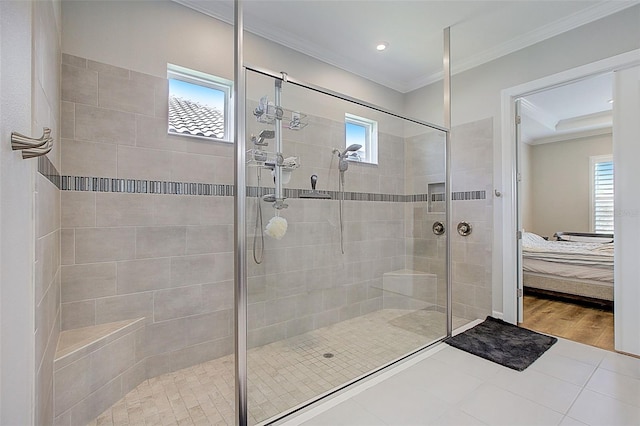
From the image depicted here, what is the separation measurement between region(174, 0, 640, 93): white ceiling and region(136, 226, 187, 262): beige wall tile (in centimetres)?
168

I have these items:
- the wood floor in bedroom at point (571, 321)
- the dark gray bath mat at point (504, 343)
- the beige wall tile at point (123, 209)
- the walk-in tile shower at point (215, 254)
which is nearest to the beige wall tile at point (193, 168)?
the walk-in tile shower at point (215, 254)

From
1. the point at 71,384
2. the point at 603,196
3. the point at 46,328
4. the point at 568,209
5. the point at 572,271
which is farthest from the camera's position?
the point at 568,209

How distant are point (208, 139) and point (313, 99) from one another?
35.0 inches

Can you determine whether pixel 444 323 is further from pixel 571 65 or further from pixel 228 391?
pixel 571 65

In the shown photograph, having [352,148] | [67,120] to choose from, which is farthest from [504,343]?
[67,120]

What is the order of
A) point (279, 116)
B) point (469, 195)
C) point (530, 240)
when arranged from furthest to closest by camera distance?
point (530, 240)
point (469, 195)
point (279, 116)

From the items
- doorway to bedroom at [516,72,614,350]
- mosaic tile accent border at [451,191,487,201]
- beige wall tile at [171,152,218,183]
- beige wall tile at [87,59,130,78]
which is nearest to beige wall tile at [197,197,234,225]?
beige wall tile at [171,152,218,183]

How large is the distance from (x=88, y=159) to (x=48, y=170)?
19.9 inches

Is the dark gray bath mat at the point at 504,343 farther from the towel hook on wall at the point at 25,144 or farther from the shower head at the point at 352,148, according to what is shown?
the towel hook on wall at the point at 25,144

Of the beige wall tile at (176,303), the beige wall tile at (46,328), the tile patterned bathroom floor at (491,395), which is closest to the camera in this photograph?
the beige wall tile at (46,328)

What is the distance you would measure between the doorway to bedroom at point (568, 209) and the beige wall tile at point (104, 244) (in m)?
3.40

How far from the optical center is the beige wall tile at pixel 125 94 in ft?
6.18

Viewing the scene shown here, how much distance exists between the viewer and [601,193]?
18.6 ft

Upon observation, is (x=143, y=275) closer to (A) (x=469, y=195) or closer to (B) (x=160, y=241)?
(B) (x=160, y=241)
